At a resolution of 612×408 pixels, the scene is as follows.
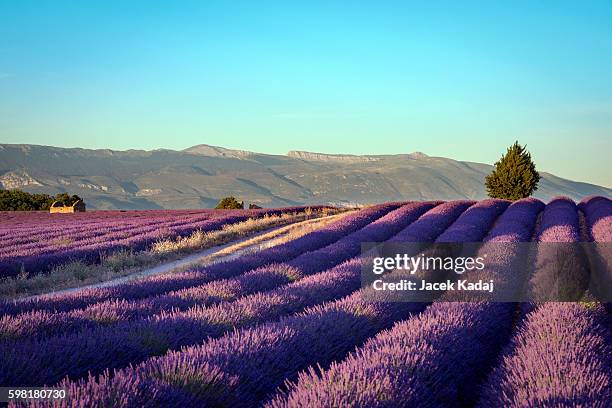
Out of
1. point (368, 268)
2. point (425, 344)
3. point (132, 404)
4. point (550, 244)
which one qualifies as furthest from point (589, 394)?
point (550, 244)

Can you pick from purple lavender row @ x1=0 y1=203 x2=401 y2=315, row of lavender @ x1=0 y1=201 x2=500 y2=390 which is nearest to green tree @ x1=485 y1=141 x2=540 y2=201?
purple lavender row @ x1=0 y1=203 x2=401 y2=315

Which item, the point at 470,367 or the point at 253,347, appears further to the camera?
the point at 470,367

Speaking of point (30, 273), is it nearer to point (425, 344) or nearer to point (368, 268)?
point (368, 268)

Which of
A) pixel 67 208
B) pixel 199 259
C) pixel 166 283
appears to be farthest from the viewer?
pixel 67 208

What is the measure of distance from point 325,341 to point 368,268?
4.26 meters

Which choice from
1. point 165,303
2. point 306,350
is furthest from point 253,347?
point 165,303

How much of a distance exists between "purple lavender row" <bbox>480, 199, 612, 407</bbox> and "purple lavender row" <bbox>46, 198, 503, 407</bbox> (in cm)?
128

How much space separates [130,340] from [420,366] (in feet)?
7.64

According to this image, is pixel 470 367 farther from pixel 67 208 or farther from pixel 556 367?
pixel 67 208

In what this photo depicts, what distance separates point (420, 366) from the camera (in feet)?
11.4

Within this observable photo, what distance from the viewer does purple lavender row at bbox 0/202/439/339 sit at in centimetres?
493

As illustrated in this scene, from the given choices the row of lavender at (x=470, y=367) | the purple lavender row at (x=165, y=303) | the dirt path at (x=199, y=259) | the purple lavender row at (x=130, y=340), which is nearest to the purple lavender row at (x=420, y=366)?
the row of lavender at (x=470, y=367)

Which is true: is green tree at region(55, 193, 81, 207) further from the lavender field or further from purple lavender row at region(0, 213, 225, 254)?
the lavender field

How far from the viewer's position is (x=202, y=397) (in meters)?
3.13
